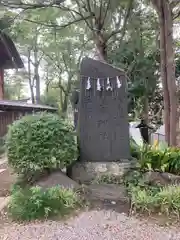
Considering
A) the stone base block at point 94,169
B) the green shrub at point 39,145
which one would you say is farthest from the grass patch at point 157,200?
the green shrub at point 39,145

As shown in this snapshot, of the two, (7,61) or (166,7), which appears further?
(7,61)

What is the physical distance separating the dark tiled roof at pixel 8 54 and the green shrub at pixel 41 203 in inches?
412

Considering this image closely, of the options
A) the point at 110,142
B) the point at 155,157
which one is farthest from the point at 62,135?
the point at 155,157

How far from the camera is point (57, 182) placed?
4.50 meters

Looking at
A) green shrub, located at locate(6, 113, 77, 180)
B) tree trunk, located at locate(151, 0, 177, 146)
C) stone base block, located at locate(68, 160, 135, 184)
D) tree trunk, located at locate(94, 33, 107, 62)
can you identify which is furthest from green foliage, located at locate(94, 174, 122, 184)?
tree trunk, located at locate(94, 33, 107, 62)

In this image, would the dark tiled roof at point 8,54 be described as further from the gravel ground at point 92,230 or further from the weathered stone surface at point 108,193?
the gravel ground at point 92,230

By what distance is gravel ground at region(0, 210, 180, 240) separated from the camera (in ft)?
10.6

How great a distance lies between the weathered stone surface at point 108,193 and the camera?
4352 mm

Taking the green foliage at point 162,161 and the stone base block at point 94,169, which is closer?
the green foliage at point 162,161

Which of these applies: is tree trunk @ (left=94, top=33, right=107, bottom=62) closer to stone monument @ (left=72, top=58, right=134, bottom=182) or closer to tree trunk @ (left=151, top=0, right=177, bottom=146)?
tree trunk @ (left=151, top=0, right=177, bottom=146)

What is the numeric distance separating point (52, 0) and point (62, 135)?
4.30 m

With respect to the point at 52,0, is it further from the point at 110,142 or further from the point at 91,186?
the point at 91,186

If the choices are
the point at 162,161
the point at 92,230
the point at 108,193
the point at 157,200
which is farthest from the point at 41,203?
the point at 162,161

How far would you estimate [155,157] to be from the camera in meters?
4.81
